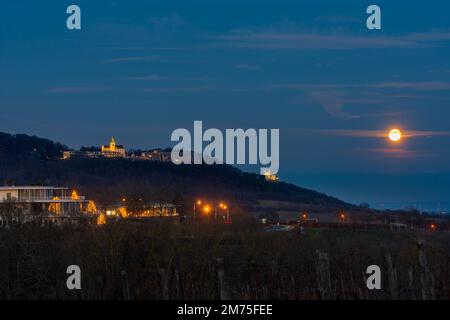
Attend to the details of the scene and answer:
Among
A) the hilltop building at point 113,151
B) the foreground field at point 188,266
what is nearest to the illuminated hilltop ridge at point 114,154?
the hilltop building at point 113,151

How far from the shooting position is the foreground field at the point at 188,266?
27.6 m

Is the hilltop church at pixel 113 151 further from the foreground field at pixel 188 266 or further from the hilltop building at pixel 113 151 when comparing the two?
the foreground field at pixel 188 266

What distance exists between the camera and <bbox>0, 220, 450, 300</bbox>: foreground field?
27.6m

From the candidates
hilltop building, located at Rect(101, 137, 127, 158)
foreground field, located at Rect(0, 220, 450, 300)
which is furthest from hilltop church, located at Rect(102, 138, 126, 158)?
foreground field, located at Rect(0, 220, 450, 300)

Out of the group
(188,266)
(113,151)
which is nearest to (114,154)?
(113,151)

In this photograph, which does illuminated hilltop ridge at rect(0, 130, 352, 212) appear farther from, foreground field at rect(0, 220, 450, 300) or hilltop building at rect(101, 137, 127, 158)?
foreground field at rect(0, 220, 450, 300)

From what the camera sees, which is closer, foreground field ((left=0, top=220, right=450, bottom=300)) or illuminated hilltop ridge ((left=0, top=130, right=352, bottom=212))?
foreground field ((left=0, top=220, right=450, bottom=300))

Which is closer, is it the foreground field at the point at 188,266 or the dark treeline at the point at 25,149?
the foreground field at the point at 188,266

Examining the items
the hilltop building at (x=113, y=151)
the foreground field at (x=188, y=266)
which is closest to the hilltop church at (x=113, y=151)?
the hilltop building at (x=113, y=151)

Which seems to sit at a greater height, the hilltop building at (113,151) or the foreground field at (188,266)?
the hilltop building at (113,151)

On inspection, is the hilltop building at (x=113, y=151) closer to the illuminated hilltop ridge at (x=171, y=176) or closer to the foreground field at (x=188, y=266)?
the illuminated hilltop ridge at (x=171, y=176)
